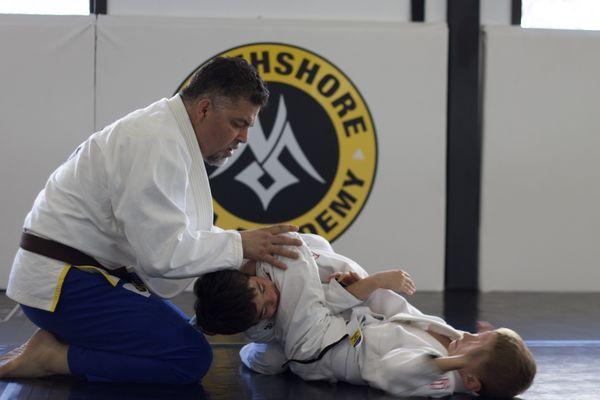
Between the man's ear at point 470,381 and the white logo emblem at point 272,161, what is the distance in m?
2.71

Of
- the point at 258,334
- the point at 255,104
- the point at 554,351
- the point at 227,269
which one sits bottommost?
the point at 554,351

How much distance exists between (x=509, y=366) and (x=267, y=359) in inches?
32.2

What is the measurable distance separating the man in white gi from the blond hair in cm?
71

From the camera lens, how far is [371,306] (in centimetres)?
289

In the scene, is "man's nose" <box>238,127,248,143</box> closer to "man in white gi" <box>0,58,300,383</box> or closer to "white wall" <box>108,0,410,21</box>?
"man in white gi" <box>0,58,300,383</box>

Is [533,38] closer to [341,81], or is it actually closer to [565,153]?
[565,153]

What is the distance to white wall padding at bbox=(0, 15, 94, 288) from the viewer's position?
195 inches

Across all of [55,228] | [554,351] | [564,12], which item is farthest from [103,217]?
[564,12]

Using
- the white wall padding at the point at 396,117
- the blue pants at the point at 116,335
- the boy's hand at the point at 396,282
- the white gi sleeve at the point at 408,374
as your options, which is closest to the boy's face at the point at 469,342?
the white gi sleeve at the point at 408,374

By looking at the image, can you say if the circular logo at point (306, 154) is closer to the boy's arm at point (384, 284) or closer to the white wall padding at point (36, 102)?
the white wall padding at point (36, 102)

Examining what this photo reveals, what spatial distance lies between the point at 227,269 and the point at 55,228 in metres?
0.55

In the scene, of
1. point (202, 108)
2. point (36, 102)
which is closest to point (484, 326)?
point (202, 108)

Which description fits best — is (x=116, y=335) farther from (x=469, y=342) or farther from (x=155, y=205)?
(x=469, y=342)

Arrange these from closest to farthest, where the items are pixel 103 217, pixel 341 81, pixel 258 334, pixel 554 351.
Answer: pixel 103 217
pixel 258 334
pixel 554 351
pixel 341 81
